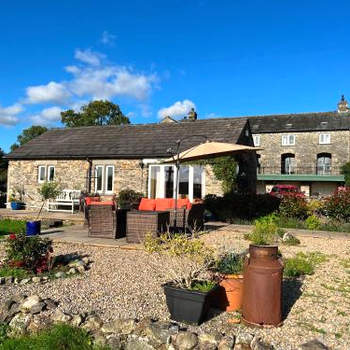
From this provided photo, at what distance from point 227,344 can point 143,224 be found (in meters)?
5.20

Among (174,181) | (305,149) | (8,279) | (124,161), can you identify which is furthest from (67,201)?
(305,149)

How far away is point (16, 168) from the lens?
70.3 ft

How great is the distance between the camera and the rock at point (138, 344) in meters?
3.59

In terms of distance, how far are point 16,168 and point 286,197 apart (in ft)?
51.7

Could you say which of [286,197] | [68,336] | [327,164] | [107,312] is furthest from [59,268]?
[327,164]

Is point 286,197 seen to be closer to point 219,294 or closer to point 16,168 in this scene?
point 219,294

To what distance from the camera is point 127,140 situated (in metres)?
19.9

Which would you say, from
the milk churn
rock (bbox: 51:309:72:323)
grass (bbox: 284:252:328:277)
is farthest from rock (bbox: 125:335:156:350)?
grass (bbox: 284:252:328:277)

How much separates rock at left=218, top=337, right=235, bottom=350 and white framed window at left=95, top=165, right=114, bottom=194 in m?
15.6

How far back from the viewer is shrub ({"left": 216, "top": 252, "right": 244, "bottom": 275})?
5.14m

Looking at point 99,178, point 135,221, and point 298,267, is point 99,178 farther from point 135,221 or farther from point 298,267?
point 298,267

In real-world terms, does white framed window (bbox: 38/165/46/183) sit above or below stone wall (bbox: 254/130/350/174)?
below

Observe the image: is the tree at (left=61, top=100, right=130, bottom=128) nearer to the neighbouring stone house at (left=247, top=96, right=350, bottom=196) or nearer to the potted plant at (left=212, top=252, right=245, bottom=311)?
the neighbouring stone house at (left=247, top=96, right=350, bottom=196)

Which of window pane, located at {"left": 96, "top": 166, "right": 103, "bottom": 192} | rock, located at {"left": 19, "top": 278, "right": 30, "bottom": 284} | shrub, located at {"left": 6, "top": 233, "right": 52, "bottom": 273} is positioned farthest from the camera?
window pane, located at {"left": 96, "top": 166, "right": 103, "bottom": 192}
